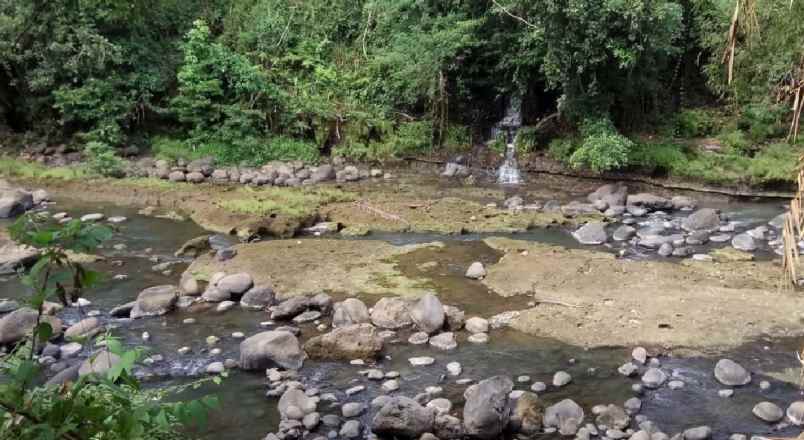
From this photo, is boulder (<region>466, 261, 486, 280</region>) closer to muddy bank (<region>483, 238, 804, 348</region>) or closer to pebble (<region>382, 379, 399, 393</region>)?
muddy bank (<region>483, 238, 804, 348</region>)

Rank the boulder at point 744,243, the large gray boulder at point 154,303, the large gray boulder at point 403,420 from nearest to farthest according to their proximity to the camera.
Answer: the large gray boulder at point 403,420 < the large gray boulder at point 154,303 < the boulder at point 744,243

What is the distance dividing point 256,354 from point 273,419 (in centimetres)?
110

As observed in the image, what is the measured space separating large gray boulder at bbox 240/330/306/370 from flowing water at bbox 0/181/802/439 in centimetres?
13

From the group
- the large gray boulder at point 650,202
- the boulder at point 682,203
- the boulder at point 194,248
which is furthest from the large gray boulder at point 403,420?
the boulder at point 682,203

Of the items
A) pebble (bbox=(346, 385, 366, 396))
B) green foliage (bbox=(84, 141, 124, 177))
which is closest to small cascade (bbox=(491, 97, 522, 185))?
green foliage (bbox=(84, 141, 124, 177))

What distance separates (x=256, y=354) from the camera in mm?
7125

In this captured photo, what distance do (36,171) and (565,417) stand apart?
15.1 m

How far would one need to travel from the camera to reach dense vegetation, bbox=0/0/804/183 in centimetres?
1478

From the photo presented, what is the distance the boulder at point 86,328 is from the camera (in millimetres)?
7714

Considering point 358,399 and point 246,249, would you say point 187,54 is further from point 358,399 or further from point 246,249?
point 358,399

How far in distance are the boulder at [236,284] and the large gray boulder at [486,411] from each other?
4.13 meters

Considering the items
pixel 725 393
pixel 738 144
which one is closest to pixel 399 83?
pixel 738 144

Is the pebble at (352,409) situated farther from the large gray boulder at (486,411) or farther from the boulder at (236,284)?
the boulder at (236,284)

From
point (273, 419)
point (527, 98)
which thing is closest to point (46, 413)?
point (273, 419)
